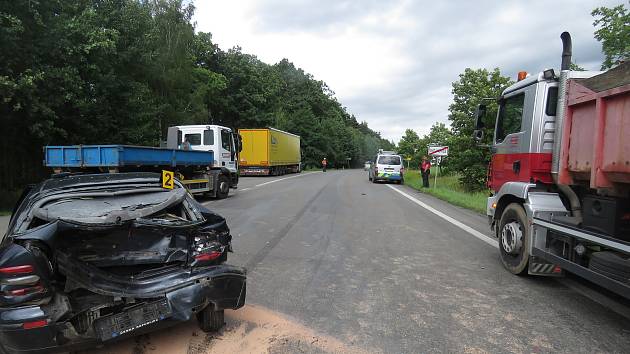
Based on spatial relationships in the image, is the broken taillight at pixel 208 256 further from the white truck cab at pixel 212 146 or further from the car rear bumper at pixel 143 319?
the white truck cab at pixel 212 146

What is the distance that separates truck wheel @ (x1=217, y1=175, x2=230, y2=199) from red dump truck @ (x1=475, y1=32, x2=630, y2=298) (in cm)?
1125

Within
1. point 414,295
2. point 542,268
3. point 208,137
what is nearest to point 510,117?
point 542,268

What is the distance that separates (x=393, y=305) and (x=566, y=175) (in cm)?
263

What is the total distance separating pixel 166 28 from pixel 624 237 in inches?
1218

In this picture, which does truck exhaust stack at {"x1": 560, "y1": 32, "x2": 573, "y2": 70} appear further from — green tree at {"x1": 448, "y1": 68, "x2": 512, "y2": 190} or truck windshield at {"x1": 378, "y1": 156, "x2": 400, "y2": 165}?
truck windshield at {"x1": 378, "y1": 156, "x2": 400, "y2": 165}

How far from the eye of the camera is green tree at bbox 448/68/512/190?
24.3 metres

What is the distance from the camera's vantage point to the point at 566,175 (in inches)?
202

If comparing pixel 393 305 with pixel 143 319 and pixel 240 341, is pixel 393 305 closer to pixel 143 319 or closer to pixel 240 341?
pixel 240 341

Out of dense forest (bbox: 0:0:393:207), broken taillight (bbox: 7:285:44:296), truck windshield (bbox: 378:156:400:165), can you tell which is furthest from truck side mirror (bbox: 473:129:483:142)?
truck windshield (bbox: 378:156:400:165)

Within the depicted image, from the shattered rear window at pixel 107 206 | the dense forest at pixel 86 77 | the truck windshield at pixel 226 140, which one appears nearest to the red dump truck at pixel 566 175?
the shattered rear window at pixel 107 206

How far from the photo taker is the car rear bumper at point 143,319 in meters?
2.85

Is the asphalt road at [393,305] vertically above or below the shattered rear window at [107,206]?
below

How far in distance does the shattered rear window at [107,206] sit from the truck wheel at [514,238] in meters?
4.30

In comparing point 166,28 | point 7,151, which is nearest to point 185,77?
point 166,28
